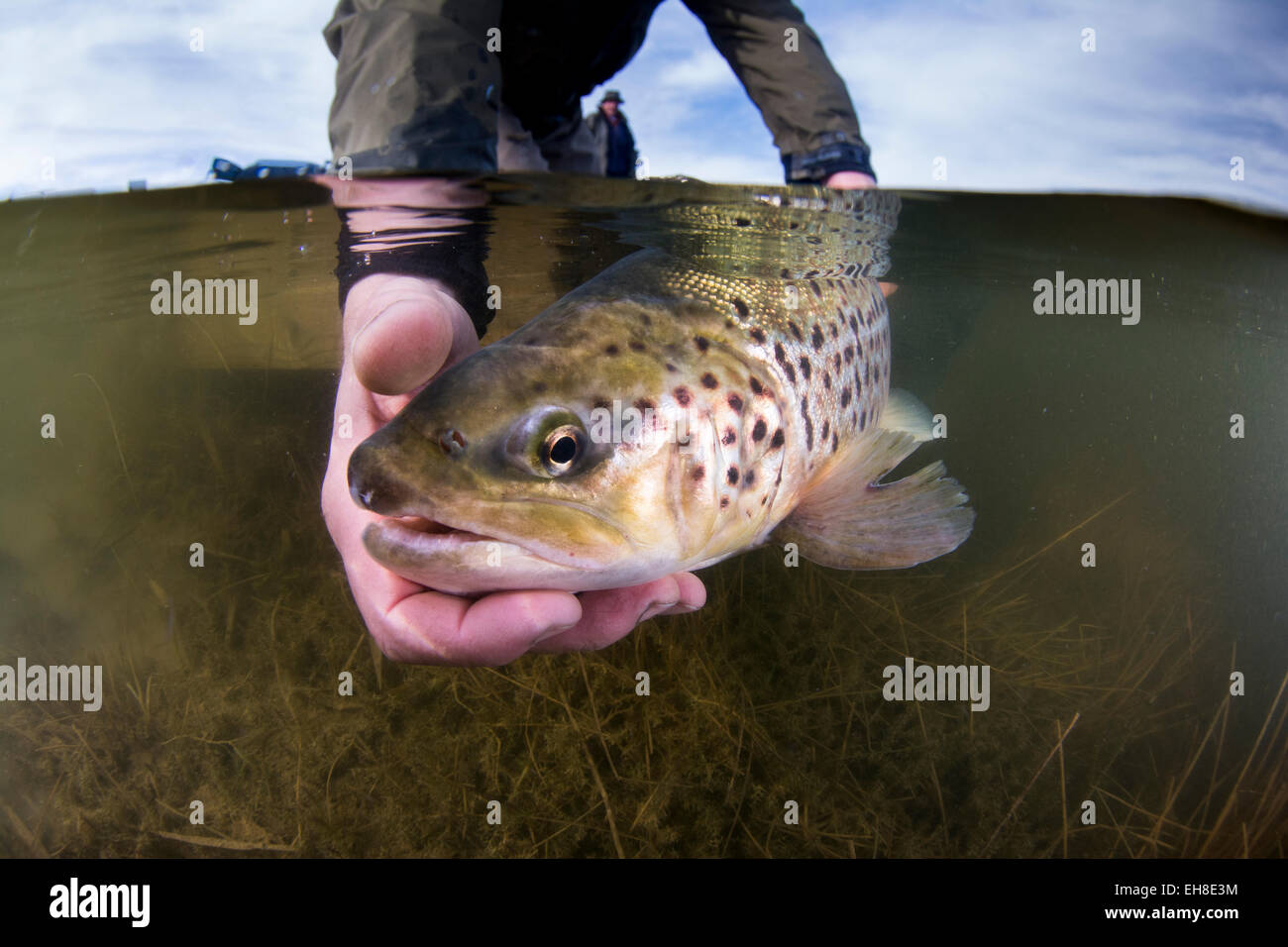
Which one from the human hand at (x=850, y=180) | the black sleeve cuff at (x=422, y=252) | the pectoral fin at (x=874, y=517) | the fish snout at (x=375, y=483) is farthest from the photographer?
the black sleeve cuff at (x=422, y=252)

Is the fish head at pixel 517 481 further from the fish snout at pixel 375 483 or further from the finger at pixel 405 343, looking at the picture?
the finger at pixel 405 343

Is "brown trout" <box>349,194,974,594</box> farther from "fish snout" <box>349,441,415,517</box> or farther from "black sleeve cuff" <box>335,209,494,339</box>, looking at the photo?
"black sleeve cuff" <box>335,209,494,339</box>

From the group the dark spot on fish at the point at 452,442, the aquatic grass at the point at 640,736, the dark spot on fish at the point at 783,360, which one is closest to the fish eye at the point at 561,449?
the dark spot on fish at the point at 452,442

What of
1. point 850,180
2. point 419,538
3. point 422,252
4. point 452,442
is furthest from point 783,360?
point 422,252

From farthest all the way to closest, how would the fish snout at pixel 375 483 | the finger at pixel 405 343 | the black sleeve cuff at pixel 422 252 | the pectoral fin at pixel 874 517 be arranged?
the black sleeve cuff at pixel 422 252
the pectoral fin at pixel 874 517
the finger at pixel 405 343
the fish snout at pixel 375 483

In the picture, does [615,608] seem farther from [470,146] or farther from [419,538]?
[470,146]

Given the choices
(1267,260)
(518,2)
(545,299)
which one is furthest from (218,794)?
(1267,260)

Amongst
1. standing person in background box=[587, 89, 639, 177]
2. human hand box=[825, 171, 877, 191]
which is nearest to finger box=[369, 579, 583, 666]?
standing person in background box=[587, 89, 639, 177]
